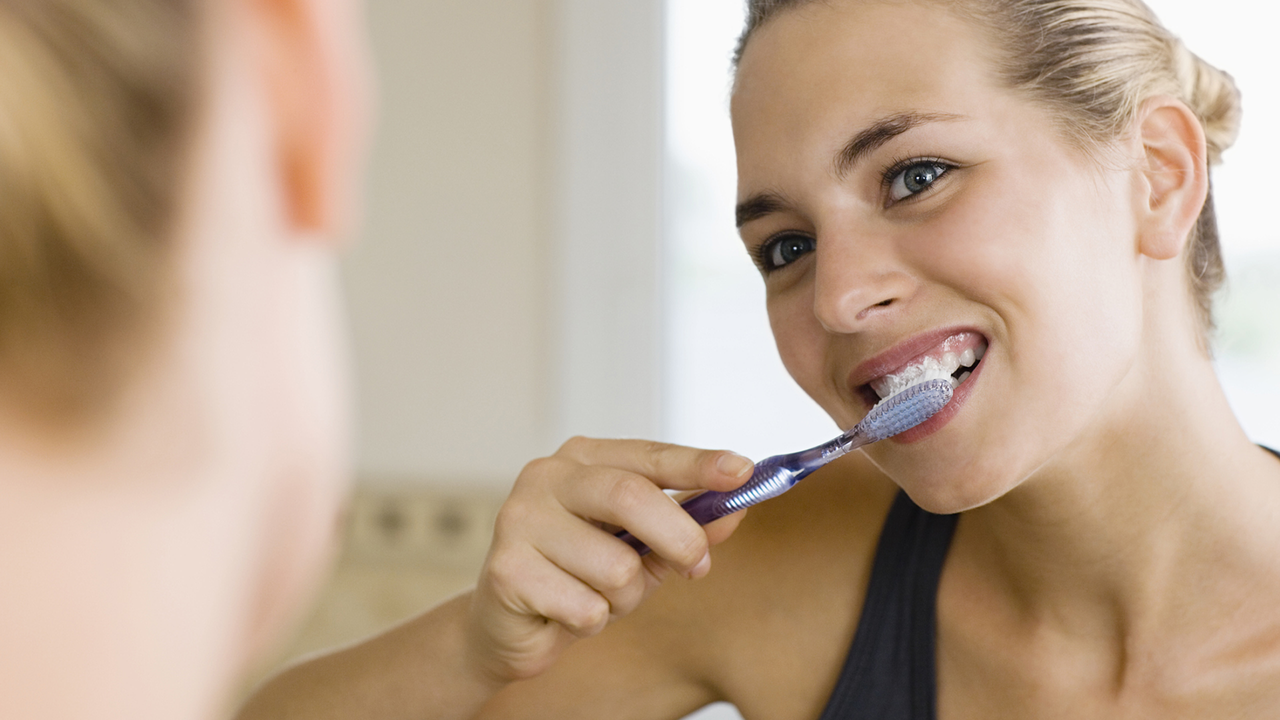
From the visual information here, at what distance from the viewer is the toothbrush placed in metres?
0.51

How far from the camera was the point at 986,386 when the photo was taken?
1.86 feet

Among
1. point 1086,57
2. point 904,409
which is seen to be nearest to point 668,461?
point 904,409

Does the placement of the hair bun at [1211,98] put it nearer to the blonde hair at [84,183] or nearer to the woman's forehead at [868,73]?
the woman's forehead at [868,73]

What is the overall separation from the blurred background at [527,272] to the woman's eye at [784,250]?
0.79m

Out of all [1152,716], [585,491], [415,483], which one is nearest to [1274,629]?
[1152,716]

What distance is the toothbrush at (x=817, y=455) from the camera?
508 millimetres

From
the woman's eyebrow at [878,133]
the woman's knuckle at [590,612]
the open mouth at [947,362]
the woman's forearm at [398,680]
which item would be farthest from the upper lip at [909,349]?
Answer: the woman's forearm at [398,680]

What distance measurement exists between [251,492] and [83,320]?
0.14 feet

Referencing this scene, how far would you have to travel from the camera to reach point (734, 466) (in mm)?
512

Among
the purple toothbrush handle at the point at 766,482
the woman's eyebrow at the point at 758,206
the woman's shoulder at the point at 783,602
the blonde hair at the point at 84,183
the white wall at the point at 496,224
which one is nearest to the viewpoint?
the blonde hair at the point at 84,183

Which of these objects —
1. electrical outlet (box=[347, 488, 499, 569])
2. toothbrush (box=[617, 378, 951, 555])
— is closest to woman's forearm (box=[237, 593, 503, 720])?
toothbrush (box=[617, 378, 951, 555])

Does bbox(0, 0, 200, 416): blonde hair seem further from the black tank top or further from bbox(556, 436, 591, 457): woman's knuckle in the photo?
the black tank top

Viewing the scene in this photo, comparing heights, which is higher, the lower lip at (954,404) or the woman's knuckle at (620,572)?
the lower lip at (954,404)

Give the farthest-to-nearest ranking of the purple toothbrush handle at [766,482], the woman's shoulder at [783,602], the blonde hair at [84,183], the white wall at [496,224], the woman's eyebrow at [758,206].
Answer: the white wall at [496,224] → the woman's shoulder at [783,602] → the woman's eyebrow at [758,206] → the purple toothbrush handle at [766,482] → the blonde hair at [84,183]
